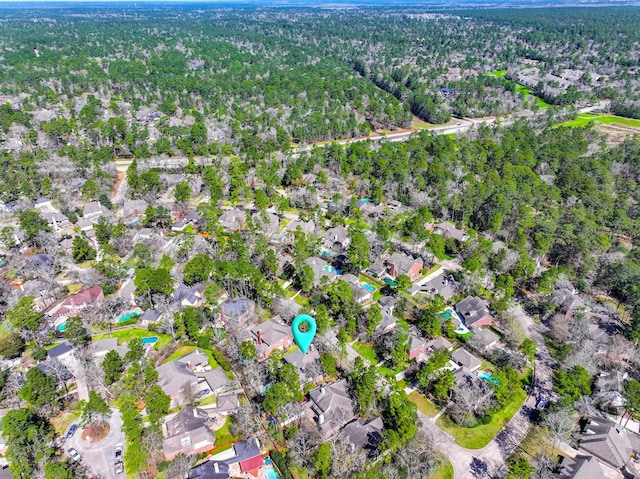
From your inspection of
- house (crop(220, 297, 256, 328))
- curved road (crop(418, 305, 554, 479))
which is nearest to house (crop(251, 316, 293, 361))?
house (crop(220, 297, 256, 328))

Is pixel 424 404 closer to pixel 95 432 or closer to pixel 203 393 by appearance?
pixel 203 393

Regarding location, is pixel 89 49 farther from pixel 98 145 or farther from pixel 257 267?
pixel 257 267

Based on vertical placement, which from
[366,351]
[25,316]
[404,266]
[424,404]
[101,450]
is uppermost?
[25,316]

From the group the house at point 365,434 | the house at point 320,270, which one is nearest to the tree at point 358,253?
the house at point 320,270

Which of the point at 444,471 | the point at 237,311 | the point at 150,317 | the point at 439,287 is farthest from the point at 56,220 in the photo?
the point at 444,471

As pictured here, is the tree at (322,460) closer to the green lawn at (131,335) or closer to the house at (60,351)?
the green lawn at (131,335)

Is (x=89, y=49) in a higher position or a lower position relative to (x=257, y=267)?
higher

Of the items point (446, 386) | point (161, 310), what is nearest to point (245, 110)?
point (161, 310)
